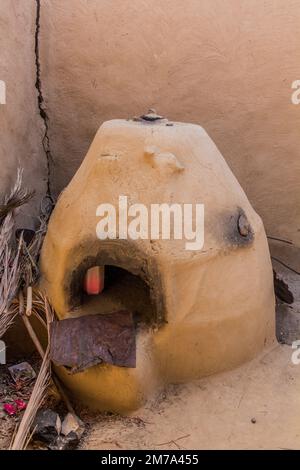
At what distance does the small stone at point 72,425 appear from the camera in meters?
3.12

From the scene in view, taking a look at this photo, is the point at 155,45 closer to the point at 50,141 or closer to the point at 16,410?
the point at 50,141

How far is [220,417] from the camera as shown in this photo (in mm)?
3307

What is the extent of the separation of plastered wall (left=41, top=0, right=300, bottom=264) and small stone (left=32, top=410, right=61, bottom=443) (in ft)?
7.45

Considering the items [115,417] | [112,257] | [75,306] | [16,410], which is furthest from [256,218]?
[16,410]

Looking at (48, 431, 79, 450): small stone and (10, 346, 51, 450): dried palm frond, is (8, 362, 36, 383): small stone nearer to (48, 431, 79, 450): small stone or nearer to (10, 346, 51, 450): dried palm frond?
(10, 346, 51, 450): dried palm frond

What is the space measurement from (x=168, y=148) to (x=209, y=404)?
1597 mm

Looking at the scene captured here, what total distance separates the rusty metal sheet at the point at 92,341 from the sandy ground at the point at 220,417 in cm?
39

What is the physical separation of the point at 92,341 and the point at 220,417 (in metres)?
0.90

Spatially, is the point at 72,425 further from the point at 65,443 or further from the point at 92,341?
the point at 92,341

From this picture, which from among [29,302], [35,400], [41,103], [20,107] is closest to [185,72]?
[41,103]

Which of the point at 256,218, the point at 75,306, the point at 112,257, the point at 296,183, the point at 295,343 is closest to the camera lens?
the point at 112,257

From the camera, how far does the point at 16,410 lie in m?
3.32

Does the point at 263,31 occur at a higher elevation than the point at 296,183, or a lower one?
higher

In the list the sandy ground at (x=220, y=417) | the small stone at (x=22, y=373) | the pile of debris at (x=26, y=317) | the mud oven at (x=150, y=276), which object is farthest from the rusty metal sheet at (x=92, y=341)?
the small stone at (x=22, y=373)
